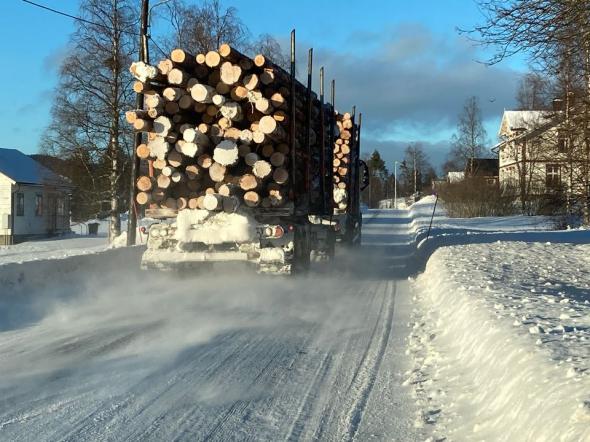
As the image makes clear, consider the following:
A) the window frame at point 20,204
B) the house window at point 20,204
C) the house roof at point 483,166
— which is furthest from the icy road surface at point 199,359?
the house roof at point 483,166

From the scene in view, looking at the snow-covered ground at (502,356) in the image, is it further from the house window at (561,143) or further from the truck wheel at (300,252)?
the house window at (561,143)

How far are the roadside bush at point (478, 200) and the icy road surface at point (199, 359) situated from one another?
118 ft

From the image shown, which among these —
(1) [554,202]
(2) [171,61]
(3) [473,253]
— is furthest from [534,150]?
(2) [171,61]

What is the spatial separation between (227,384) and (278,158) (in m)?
6.18

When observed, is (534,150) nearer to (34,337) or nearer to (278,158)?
(278,158)

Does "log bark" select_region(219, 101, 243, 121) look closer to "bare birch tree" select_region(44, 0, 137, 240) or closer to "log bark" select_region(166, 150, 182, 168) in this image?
"log bark" select_region(166, 150, 182, 168)

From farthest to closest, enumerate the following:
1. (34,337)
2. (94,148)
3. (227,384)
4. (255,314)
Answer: (94,148) → (255,314) → (34,337) → (227,384)

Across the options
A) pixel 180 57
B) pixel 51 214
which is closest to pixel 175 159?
pixel 180 57

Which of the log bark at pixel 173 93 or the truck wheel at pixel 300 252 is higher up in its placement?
the log bark at pixel 173 93

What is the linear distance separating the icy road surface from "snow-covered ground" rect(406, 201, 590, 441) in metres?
0.31

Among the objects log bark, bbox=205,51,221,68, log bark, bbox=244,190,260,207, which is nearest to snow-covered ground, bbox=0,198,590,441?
log bark, bbox=244,190,260,207

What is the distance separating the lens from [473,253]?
1486 cm

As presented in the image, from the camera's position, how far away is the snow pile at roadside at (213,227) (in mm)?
10547

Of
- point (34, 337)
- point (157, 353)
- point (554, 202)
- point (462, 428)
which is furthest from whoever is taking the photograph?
point (554, 202)
